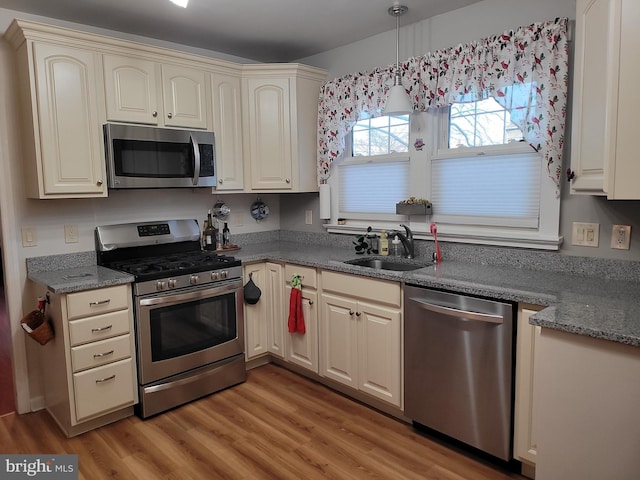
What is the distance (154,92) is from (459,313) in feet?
7.61

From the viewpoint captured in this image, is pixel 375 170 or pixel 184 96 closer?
pixel 184 96

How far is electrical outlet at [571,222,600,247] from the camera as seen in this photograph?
2.31 m

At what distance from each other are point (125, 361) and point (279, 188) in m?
1.64

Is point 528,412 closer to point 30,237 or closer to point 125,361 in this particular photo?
point 125,361

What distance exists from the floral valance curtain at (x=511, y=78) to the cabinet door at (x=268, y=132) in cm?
70

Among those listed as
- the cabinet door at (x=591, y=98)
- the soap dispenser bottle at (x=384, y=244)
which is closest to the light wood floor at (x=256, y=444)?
the soap dispenser bottle at (x=384, y=244)

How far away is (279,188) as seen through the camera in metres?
3.55

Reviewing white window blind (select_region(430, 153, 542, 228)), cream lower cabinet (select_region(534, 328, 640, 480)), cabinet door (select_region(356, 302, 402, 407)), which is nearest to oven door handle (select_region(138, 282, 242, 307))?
cabinet door (select_region(356, 302, 402, 407))

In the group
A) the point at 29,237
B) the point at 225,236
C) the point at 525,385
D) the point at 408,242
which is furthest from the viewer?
the point at 225,236

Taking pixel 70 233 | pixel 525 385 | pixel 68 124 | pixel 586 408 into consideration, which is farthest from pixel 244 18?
pixel 586 408

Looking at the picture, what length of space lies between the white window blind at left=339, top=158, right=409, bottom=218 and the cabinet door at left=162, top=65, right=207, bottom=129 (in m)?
1.14

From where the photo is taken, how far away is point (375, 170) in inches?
132

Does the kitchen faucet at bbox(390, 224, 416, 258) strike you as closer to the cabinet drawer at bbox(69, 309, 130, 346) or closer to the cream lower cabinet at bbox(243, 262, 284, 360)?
the cream lower cabinet at bbox(243, 262, 284, 360)

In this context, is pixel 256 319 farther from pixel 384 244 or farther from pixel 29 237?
pixel 29 237
